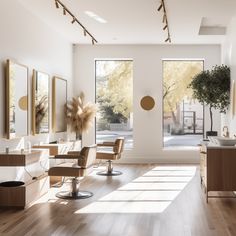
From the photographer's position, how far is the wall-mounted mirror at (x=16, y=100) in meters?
6.09

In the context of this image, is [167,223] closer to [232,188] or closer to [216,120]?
[232,188]

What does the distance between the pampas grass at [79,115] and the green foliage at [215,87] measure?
2.66 m

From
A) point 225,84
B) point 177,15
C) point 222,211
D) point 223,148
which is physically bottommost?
point 222,211

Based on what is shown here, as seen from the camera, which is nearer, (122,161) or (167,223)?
(167,223)

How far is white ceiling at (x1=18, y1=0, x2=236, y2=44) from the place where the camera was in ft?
22.3

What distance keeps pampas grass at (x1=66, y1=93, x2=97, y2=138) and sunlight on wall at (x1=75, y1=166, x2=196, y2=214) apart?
2.01 meters

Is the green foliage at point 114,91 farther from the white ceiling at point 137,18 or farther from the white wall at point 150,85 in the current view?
the white ceiling at point 137,18

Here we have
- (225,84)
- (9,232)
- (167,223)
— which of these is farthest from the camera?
(225,84)

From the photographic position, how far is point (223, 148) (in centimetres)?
601

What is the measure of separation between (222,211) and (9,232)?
2836 mm

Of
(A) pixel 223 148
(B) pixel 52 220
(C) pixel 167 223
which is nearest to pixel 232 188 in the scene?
(A) pixel 223 148

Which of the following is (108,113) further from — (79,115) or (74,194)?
(74,194)

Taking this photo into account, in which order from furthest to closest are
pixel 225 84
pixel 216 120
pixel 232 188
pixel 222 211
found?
1. pixel 216 120
2. pixel 225 84
3. pixel 232 188
4. pixel 222 211

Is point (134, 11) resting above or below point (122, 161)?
above
